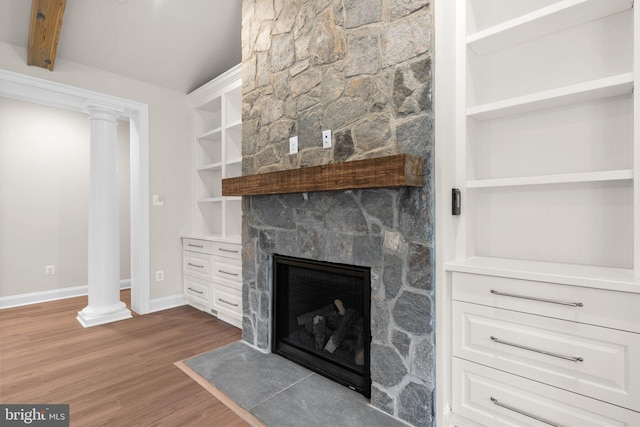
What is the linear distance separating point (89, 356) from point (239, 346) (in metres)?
1.15

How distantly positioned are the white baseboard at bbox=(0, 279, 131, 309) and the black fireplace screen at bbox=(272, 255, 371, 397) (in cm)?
340

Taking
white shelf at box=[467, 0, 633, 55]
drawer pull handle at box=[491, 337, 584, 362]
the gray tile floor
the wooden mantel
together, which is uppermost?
white shelf at box=[467, 0, 633, 55]

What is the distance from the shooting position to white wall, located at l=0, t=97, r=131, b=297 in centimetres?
379

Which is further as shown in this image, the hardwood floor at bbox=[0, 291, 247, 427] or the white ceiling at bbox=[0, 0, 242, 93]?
the white ceiling at bbox=[0, 0, 242, 93]

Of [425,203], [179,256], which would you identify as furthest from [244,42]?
[179,256]

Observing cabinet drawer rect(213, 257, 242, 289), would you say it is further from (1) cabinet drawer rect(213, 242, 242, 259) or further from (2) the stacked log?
(2) the stacked log

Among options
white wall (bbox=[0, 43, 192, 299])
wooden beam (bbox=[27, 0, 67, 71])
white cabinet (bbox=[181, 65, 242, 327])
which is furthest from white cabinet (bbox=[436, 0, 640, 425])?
white wall (bbox=[0, 43, 192, 299])

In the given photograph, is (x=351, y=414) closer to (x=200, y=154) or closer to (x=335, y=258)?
(x=335, y=258)

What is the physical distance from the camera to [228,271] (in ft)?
10.1

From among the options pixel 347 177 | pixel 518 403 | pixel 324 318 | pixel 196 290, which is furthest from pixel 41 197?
pixel 518 403

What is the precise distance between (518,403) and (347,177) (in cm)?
129

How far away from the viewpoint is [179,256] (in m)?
3.77

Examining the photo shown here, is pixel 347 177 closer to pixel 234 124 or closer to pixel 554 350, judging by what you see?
pixel 554 350

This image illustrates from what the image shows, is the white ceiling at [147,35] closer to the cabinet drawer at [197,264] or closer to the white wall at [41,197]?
the white wall at [41,197]
